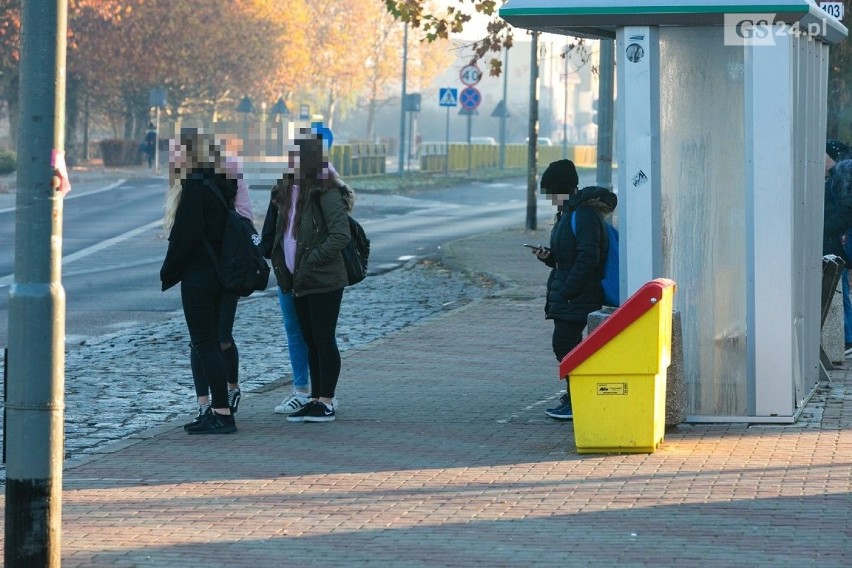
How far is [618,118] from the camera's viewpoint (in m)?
8.66

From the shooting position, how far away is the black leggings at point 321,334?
8.91 metres

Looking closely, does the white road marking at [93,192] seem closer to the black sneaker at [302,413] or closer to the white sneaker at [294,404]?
the white sneaker at [294,404]

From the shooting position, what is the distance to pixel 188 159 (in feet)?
27.4

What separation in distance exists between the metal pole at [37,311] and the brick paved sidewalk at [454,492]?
46cm

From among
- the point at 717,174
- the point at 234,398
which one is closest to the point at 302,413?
the point at 234,398

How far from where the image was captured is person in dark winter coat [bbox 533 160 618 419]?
28.9 ft

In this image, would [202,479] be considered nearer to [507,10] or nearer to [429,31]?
[507,10]

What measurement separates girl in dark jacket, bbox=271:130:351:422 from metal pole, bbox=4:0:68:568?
3.45 meters

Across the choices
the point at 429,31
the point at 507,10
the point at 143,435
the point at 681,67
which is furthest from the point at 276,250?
the point at 429,31

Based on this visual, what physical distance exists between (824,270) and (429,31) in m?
7.95

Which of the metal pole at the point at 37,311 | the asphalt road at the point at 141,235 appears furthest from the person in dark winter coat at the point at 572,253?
the asphalt road at the point at 141,235

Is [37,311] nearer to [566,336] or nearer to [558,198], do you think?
[558,198]

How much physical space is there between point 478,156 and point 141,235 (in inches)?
1632

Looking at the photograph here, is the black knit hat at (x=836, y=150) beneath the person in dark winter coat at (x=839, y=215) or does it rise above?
above
